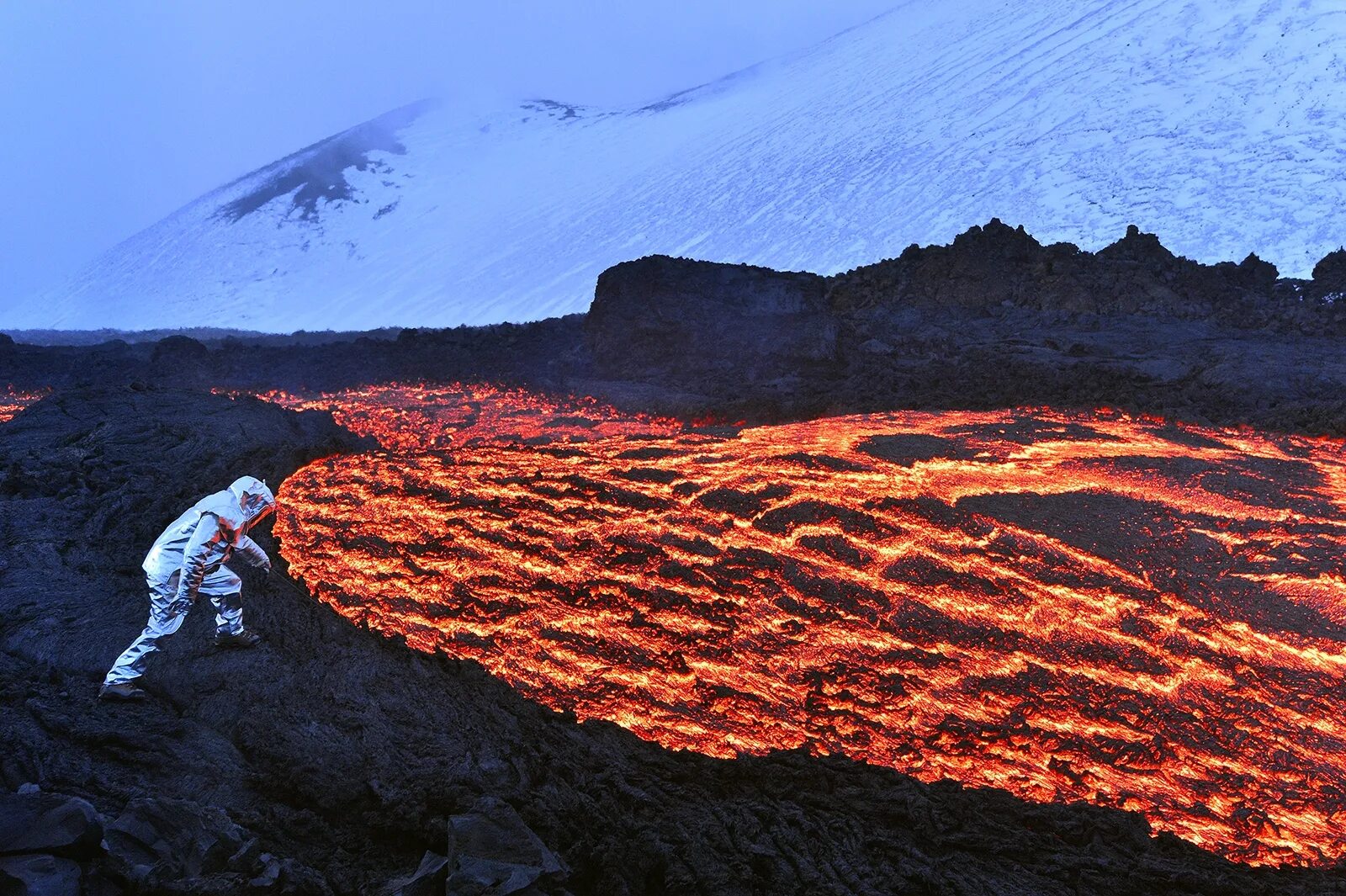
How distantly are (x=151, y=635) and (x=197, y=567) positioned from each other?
39 centimetres

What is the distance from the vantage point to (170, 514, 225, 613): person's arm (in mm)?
4066

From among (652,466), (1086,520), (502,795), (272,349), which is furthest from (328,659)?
(272,349)

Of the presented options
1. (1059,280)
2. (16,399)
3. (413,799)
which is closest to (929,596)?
(413,799)

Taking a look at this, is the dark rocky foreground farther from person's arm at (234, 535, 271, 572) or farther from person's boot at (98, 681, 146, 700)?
person's arm at (234, 535, 271, 572)

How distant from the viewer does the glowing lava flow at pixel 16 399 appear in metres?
11.8

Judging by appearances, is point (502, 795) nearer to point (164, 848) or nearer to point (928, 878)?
point (164, 848)

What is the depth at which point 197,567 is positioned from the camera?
Answer: 161 inches

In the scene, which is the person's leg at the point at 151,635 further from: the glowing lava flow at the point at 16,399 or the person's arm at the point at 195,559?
the glowing lava flow at the point at 16,399

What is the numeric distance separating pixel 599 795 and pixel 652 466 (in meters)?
3.87

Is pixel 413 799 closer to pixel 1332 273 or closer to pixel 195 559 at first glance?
pixel 195 559

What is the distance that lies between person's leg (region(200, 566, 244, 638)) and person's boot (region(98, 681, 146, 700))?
1.91 feet

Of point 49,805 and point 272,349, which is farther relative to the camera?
point 272,349

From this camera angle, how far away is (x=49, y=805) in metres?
2.31

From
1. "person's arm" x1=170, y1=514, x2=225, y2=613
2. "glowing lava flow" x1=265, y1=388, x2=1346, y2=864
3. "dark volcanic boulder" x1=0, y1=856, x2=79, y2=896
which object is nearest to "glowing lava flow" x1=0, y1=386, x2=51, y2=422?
"glowing lava flow" x1=265, y1=388, x2=1346, y2=864
